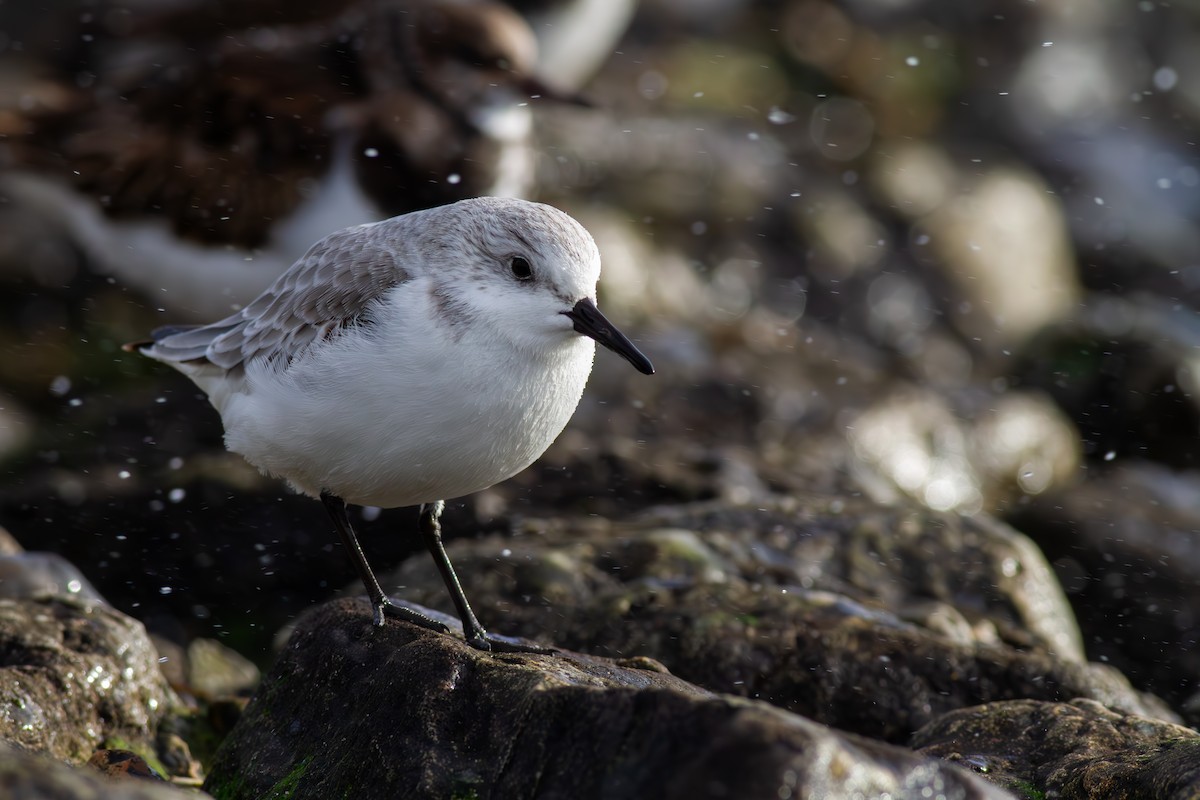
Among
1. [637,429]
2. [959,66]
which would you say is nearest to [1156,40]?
[959,66]

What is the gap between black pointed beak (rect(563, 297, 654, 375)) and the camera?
404cm

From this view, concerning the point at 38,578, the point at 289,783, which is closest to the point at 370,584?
the point at 289,783

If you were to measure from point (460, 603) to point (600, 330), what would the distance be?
117 centimetres

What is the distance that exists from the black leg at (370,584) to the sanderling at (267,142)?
418cm

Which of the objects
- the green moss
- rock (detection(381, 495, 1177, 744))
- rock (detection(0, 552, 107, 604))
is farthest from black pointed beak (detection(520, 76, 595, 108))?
the green moss

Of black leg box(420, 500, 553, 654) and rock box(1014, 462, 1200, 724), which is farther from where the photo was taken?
rock box(1014, 462, 1200, 724)

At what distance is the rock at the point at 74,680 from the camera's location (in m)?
4.67

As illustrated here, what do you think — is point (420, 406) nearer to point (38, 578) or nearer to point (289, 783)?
point (289, 783)

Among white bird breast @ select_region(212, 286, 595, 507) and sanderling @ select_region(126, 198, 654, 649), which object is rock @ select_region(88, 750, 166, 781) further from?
white bird breast @ select_region(212, 286, 595, 507)

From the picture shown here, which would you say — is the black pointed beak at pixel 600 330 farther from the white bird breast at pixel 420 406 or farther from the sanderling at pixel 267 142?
the sanderling at pixel 267 142

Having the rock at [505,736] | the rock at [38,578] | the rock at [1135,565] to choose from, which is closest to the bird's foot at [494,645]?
the rock at [505,736]

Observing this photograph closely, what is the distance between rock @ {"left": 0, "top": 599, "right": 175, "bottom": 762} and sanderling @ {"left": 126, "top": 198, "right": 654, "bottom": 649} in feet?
→ 3.77

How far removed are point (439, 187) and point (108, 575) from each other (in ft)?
10.6

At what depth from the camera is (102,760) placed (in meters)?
4.88
